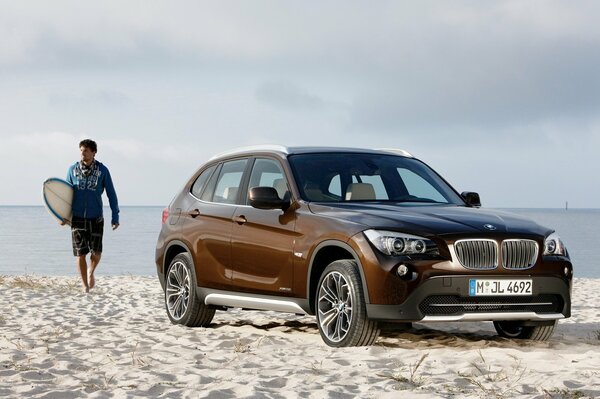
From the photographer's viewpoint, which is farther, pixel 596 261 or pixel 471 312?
pixel 596 261

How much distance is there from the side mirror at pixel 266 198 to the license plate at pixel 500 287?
6.25ft

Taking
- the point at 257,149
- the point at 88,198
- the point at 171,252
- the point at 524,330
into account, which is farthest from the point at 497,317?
the point at 88,198

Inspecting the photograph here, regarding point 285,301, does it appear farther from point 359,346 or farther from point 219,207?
point 219,207

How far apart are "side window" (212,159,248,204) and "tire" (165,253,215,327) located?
30.4 inches

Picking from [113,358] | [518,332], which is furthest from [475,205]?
[113,358]

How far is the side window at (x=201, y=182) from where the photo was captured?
35.5 feet

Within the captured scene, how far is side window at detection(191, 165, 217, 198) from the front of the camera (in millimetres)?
10828

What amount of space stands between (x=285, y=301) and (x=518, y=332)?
2.34m

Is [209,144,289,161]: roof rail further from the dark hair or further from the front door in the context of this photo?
the dark hair

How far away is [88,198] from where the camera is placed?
14297mm

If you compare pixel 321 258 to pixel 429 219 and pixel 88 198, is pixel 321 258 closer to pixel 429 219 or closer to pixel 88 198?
pixel 429 219

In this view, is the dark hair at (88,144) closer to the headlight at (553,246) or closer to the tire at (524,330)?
the tire at (524,330)

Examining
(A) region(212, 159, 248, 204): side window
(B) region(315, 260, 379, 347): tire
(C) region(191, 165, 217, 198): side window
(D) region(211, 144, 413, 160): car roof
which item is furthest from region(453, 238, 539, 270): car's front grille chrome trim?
(C) region(191, 165, 217, 198): side window

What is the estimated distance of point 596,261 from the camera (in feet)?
161
